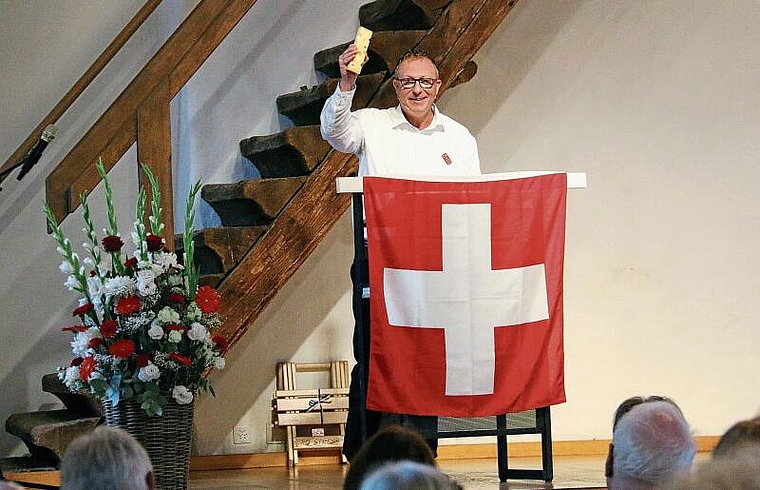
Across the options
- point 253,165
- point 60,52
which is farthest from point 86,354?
point 60,52

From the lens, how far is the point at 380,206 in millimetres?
3820

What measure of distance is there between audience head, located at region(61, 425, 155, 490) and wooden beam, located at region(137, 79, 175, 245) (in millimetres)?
2578

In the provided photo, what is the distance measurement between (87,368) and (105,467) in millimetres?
2206

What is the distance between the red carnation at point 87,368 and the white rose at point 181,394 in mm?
274

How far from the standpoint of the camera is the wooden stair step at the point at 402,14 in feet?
16.6

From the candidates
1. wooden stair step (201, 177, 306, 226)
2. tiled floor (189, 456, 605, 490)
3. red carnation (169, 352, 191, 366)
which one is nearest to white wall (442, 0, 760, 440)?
tiled floor (189, 456, 605, 490)

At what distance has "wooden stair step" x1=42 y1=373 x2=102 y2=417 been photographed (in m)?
4.71

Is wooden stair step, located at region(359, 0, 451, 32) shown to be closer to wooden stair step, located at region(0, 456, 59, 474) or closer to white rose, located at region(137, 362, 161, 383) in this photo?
white rose, located at region(137, 362, 161, 383)

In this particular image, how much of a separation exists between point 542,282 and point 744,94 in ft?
9.06

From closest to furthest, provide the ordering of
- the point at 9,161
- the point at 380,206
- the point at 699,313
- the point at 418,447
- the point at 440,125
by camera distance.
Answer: the point at 418,447 < the point at 380,206 < the point at 440,125 < the point at 9,161 < the point at 699,313

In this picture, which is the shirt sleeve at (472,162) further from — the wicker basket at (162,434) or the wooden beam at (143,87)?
the wicker basket at (162,434)

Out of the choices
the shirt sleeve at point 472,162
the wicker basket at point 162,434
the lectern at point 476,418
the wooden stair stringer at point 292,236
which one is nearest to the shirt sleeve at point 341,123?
the lectern at point 476,418

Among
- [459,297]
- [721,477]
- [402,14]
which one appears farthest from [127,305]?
[721,477]

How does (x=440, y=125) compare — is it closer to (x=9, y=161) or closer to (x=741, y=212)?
(x=9, y=161)
